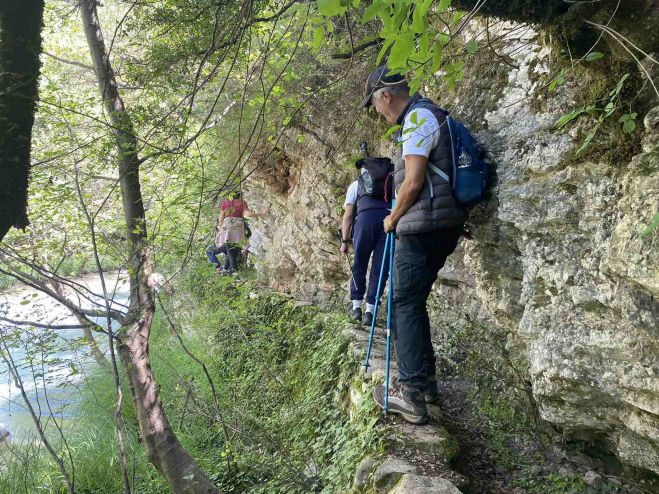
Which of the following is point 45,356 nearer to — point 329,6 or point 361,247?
point 361,247

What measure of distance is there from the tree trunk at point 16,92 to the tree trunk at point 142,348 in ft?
6.41

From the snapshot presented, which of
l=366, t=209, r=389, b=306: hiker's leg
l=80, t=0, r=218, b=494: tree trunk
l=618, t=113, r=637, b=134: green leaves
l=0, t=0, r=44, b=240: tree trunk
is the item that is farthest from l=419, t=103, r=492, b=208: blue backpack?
l=80, t=0, r=218, b=494: tree trunk

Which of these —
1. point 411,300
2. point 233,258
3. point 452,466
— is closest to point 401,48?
point 411,300

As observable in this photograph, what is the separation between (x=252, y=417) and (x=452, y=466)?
335cm

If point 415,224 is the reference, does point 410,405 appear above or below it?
below

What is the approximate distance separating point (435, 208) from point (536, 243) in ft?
2.42

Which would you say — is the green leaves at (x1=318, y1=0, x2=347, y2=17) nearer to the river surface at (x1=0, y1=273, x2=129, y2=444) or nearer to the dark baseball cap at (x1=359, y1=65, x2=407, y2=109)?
the dark baseball cap at (x1=359, y1=65, x2=407, y2=109)

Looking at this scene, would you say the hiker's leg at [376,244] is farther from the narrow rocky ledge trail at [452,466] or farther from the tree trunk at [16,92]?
the tree trunk at [16,92]

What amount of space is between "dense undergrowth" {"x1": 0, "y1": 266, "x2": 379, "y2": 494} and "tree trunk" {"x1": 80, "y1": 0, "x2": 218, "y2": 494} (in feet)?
1.07

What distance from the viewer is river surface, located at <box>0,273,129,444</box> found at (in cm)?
407

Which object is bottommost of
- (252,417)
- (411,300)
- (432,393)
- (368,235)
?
(252,417)

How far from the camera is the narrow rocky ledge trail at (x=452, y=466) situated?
2881 mm

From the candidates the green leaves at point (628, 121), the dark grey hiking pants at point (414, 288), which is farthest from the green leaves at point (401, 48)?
the dark grey hiking pants at point (414, 288)

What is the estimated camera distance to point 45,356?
14.3ft
